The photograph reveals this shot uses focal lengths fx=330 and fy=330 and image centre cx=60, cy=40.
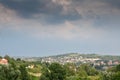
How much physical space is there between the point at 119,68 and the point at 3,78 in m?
71.1

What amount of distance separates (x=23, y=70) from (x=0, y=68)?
1276 cm

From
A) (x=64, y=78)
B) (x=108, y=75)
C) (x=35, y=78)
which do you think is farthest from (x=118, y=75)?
(x=35, y=78)

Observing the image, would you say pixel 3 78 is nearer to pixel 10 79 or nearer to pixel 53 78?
pixel 10 79

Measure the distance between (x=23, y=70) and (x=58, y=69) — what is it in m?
16.6

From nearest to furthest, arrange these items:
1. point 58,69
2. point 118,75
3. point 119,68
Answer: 1. point 118,75
2. point 58,69
3. point 119,68

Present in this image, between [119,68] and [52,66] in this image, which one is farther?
[119,68]

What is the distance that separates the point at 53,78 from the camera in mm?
144000

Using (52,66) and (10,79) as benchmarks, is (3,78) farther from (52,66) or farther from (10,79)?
(52,66)

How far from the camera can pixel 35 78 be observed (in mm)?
187750

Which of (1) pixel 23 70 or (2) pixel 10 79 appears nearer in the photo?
(2) pixel 10 79

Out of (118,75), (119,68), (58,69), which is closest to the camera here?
(118,75)

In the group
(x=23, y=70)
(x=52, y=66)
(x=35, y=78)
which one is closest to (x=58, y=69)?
(x=52, y=66)

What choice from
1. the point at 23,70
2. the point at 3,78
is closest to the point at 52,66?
the point at 23,70

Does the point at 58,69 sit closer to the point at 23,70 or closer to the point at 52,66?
the point at 52,66
